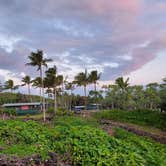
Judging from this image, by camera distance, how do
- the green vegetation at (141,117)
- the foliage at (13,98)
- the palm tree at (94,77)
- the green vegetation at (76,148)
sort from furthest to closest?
the foliage at (13,98) < the palm tree at (94,77) < the green vegetation at (141,117) < the green vegetation at (76,148)

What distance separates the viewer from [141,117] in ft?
126

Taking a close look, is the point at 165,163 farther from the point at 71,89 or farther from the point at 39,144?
the point at 71,89

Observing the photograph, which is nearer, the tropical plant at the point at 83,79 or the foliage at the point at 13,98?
the tropical plant at the point at 83,79

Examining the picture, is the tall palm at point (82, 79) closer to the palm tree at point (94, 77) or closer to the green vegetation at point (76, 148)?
the palm tree at point (94, 77)

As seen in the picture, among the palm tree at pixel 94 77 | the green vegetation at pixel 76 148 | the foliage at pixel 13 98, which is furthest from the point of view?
the foliage at pixel 13 98

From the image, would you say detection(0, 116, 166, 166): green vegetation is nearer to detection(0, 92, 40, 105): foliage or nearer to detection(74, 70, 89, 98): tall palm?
detection(74, 70, 89, 98): tall palm

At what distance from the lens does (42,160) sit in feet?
24.2

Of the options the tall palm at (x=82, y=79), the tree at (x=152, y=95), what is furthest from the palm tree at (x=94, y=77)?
the tree at (x=152, y=95)

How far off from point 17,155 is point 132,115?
34012mm

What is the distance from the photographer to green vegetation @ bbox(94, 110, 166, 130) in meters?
35.2

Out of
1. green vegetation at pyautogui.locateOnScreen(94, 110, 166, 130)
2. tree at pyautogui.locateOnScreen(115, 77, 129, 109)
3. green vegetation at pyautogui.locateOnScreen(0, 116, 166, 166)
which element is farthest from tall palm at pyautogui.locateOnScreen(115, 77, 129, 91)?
green vegetation at pyautogui.locateOnScreen(0, 116, 166, 166)

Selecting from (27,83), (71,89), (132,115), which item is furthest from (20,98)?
(132,115)

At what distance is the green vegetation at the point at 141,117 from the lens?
35.2 meters

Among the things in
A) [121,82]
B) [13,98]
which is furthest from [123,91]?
[13,98]
